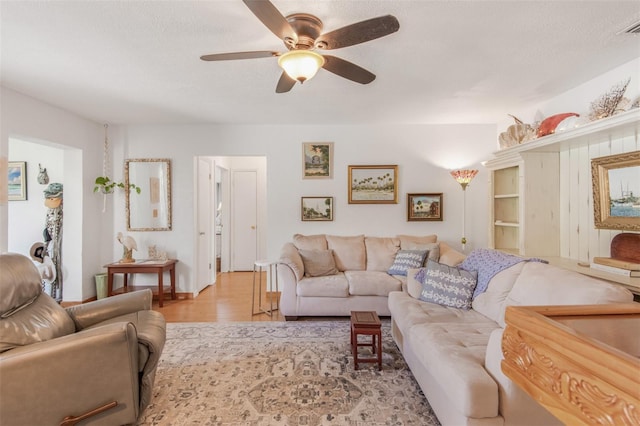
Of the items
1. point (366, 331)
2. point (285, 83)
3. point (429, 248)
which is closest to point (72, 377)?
point (366, 331)

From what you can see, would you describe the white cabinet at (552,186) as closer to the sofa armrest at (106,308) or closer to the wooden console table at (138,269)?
the sofa armrest at (106,308)

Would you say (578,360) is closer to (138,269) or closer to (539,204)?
(539,204)

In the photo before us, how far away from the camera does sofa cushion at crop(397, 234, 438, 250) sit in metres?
3.89

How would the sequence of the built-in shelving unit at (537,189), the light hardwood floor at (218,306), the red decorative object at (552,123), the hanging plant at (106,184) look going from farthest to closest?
the hanging plant at (106,184) → the light hardwood floor at (218,306) → the red decorative object at (552,123) → the built-in shelving unit at (537,189)

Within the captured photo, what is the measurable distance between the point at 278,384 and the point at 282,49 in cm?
254

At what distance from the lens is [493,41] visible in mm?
2076

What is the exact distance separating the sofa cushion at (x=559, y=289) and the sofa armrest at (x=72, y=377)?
249 cm

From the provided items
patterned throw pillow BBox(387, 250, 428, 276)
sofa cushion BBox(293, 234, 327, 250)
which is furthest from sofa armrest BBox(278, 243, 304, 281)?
patterned throw pillow BBox(387, 250, 428, 276)

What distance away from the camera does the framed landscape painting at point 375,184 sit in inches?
168

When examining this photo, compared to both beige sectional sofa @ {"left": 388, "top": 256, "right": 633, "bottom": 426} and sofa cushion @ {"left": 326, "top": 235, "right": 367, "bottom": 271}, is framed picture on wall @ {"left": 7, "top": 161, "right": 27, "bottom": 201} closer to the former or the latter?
sofa cushion @ {"left": 326, "top": 235, "right": 367, "bottom": 271}

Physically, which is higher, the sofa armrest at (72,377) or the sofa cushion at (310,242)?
the sofa cushion at (310,242)

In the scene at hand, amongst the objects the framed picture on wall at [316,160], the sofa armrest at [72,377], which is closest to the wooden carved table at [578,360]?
the sofa armrest at [72,377]

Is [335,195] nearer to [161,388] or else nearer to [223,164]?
[223,164]

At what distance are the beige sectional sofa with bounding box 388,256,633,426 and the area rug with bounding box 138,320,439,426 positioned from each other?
235 millimetres
